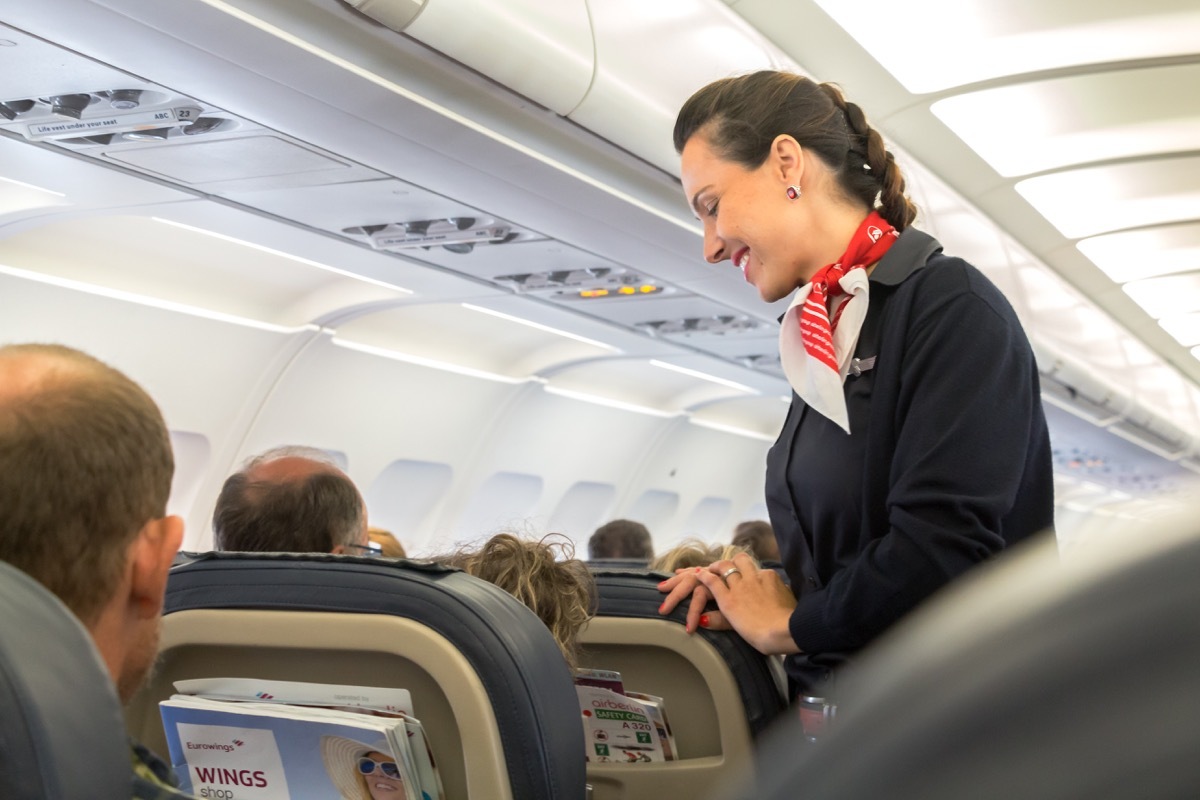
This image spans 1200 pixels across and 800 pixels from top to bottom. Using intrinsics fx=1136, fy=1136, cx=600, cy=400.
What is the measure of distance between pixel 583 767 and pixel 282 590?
20.7 inches

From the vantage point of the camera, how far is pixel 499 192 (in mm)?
4453

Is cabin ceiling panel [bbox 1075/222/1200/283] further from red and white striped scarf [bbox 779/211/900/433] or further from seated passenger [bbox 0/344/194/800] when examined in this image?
seated passenger [bbox 0/344/194/800]

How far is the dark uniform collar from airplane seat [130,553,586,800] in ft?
2.43

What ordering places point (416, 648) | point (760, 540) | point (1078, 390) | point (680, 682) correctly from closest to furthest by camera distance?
point (416, 648)
point (680, 682)
point (760, 540)
point (1078, 390)

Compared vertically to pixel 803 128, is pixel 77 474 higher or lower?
lower

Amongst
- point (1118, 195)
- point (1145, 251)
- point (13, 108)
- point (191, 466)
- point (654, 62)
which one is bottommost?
point (191, 466)

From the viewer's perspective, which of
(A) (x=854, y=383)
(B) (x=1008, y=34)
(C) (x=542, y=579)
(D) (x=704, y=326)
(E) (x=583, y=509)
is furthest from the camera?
(E) (x=583, y=509)

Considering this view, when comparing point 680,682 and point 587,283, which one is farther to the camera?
point 587,283

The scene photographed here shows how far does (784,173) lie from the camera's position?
183cm

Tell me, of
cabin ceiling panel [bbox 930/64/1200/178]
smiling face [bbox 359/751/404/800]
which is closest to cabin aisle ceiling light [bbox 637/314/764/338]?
cabin ceiling panel [bbox 930/64/1200/178]

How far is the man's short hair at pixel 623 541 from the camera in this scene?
22.4 ft

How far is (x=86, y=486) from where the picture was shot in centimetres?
95

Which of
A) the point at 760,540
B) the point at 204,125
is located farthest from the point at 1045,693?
the point at 760,540

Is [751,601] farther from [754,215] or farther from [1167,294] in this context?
[1167,294]
